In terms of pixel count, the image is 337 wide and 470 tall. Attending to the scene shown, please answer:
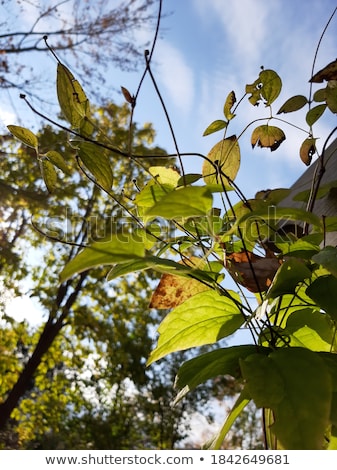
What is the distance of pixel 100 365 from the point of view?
545 cm

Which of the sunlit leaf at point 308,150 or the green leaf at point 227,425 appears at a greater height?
the sunlit leaf at point 308,150

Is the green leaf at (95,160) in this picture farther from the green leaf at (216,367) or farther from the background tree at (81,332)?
the background tree at (81,332)

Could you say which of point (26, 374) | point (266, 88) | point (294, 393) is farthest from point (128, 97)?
point (26, 374)

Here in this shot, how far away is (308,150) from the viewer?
46 cm

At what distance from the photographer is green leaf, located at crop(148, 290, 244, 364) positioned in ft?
1.14

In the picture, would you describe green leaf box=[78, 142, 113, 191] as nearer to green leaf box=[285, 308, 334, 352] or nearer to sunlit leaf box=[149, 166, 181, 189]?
sunlit leaf box=[149, 166, 181, 189]

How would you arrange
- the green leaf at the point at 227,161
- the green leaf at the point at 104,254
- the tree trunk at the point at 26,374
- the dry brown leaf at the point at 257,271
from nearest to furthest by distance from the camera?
the green leaf at the point at 104,254
the dry brown leaf at the point at 257,271
the green leaf at the point at 227,161
the tree trunk at the point at 26,374

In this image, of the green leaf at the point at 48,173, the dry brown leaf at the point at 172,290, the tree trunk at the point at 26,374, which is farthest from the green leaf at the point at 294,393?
the tree trunk at the point at 26,374

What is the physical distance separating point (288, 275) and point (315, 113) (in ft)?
0.70

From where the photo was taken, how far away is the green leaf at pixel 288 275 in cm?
27

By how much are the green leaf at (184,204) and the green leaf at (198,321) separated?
122mm
